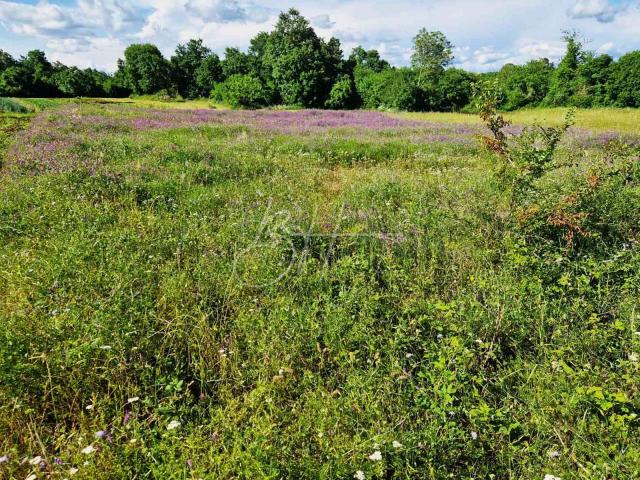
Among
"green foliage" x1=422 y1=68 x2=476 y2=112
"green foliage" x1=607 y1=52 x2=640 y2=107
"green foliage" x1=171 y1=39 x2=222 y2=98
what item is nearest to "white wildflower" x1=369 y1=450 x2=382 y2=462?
"green foliage" x1=607 y1=52 x2=640 y2=107

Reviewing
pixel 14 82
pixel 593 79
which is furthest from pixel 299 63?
pixel 14 82

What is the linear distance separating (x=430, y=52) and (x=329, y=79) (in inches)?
613

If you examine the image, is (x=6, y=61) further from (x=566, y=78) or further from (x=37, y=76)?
(x=566, y=78)

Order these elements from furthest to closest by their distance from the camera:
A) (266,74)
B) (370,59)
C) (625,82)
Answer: (370,59) → (266,74) → (625,82)

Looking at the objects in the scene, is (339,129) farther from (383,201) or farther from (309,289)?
(309,289)

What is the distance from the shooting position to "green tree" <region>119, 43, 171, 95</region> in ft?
244

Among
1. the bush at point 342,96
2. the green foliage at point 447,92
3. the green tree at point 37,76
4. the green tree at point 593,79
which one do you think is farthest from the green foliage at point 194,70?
the green tree at point 593,79

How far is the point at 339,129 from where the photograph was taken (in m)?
18.1

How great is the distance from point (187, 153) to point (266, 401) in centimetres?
892

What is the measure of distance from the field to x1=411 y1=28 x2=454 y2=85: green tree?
56.4 metres

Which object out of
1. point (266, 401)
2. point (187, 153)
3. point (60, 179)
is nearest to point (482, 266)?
point (266, 401)

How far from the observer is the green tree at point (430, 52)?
56062 millimetres

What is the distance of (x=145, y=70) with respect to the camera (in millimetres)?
74562

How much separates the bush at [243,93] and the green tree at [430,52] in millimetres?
23273
